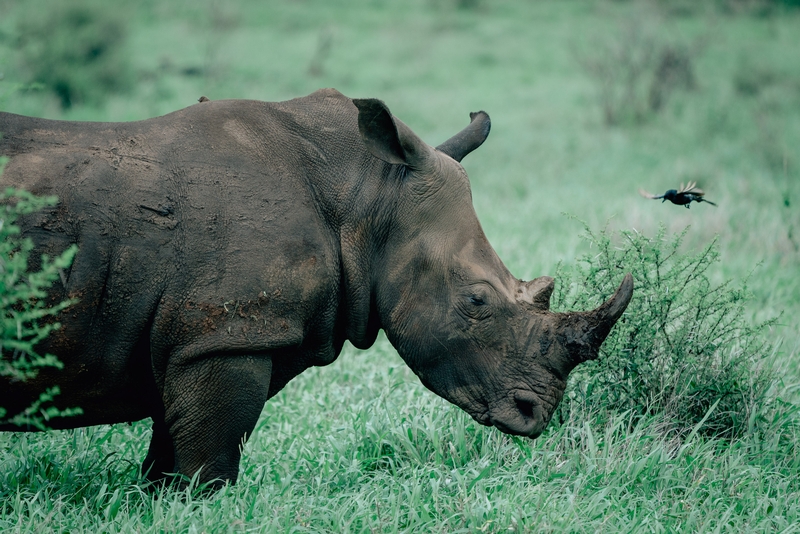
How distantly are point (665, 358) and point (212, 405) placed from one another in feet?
8.17

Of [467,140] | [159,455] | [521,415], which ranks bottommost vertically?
[159,455]

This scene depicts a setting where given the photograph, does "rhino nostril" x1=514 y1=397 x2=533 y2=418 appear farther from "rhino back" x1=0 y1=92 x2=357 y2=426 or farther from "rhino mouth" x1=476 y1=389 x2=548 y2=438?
"rhino back" x1=0 y1=92 x2=357 y2=426

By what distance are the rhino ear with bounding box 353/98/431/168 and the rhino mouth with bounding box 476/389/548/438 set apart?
3.39 ft

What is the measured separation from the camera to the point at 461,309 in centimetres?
353

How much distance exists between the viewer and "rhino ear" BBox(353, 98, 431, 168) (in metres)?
3.43

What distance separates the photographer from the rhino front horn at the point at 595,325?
11.4 feet

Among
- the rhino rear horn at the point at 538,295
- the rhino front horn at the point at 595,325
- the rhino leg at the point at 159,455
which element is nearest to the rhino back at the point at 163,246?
the rhino leg at the point at 159,455

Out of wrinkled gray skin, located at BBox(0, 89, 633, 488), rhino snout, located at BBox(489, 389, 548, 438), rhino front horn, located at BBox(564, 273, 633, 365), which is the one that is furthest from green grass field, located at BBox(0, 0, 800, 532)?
rhino front horn, located at BBox(564, 273, 633, 365)

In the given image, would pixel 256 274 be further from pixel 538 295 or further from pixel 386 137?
pixel 538 295

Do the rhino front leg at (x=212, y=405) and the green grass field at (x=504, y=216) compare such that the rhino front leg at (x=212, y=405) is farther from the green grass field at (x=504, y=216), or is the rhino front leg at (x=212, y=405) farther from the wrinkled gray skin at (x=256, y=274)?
the green grass field at (x=504, y=216)

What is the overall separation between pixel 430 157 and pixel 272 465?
1664mm

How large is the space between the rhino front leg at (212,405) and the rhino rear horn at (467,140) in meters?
1.34

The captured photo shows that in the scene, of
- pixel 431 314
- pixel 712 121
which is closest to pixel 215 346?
pixel 431 314

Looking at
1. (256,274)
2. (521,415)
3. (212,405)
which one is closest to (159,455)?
(212,405)
